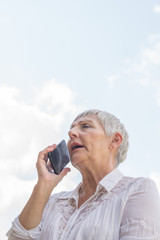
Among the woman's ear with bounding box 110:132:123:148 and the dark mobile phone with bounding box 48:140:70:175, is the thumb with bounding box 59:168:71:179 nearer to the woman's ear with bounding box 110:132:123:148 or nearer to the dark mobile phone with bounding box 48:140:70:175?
the dark mobile phone with bounding box 48:140:70:175

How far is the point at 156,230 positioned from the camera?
7.47 ft

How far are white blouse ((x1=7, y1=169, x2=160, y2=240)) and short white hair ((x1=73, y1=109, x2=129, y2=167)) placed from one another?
30 centimetres

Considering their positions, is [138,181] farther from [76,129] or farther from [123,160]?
[76,129]

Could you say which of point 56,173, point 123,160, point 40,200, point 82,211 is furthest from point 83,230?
point 123,160

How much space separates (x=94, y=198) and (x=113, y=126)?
0.78m

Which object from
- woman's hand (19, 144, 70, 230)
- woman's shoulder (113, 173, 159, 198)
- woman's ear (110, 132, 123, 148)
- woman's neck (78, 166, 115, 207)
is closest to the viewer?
woman's shoulder (113, 173, 159, 198)

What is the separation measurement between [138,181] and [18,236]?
1.11 m

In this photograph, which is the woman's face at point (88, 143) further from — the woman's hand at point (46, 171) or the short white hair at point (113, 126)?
the woman's hand at point (46, 171)

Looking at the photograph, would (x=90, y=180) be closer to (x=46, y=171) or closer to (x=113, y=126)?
(x=46, y=171)

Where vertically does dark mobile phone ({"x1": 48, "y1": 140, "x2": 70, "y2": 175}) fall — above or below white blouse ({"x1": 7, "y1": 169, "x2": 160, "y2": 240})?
above

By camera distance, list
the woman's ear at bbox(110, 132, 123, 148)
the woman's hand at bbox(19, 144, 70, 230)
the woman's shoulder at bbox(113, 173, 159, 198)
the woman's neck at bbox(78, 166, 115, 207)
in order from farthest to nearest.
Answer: the woman's ear at bbox(110, 132, 123, 148)
the woman's neck at bbox(78, 166, 115, 207)
the woman's hand at bbox(19, 144, 70, 230)
the woman's shoulder at bbox(113, 173, 159, 198)

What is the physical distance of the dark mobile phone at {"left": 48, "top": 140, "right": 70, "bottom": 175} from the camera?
295cm

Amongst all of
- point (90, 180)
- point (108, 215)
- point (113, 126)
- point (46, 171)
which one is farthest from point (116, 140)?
point (108, 215)

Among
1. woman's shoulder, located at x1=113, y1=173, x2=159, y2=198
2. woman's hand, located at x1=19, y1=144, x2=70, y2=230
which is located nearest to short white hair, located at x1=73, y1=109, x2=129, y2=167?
woman's shoulder, located at x1=113, y1=173, x2=159, y2=198
